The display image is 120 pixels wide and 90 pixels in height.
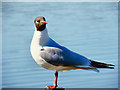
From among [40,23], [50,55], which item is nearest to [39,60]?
[50,55]

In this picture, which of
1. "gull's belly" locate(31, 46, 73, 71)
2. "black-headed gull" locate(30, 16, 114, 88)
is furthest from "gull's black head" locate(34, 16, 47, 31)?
"gull's belly" locate(31, 46, 73, 71)

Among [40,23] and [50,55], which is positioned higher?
[40,23]

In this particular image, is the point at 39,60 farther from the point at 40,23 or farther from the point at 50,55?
the point at 40,23

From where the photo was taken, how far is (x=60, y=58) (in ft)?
8.74

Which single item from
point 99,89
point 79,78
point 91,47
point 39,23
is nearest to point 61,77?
point 79,78

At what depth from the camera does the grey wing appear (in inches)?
104

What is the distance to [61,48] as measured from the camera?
8.89ft

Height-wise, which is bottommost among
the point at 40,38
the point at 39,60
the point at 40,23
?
the point at 39,60

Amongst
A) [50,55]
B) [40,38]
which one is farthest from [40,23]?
[50,55]

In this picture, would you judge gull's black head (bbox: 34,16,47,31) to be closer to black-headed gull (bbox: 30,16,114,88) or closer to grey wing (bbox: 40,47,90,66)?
black-headed gull (bbox: 30,16,114,88)

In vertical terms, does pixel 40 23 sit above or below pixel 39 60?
above

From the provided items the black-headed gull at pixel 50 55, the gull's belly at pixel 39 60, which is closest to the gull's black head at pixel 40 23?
the black-headed gull at pixel 50 55

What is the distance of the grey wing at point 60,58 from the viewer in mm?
2654

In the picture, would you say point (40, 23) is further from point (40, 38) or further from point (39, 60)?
point (39, 60)
